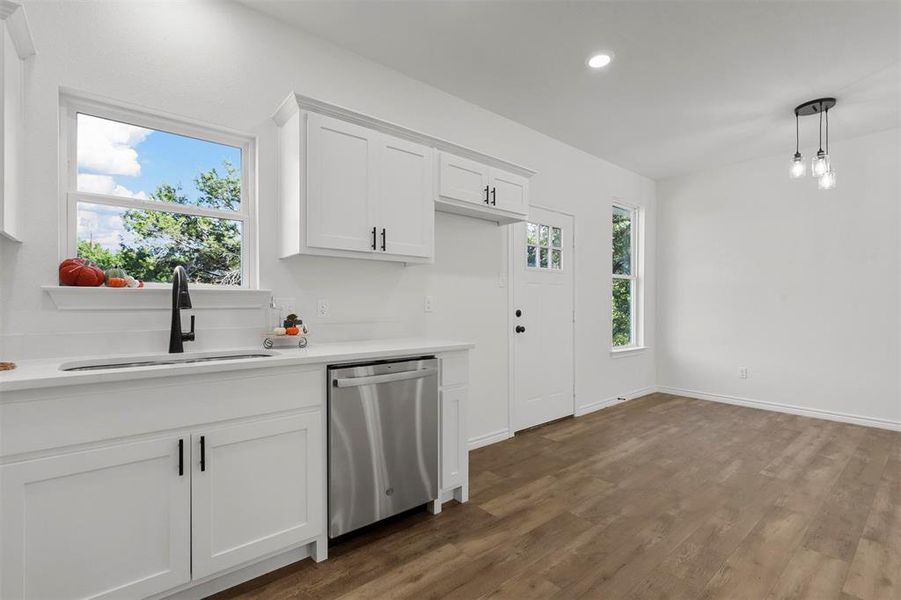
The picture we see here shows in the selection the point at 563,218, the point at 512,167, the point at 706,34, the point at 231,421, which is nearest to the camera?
the point at 231,421

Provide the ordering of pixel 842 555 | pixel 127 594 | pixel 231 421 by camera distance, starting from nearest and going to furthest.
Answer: pixel 127 594
pixel 231 421
pixel 842 555

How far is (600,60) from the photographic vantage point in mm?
2854

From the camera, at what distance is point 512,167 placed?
11.0 ft

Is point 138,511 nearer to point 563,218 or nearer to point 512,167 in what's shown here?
point 512,167

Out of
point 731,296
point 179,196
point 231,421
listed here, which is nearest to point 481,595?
point 231,421

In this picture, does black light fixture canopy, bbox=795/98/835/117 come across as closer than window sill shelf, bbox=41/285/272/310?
No

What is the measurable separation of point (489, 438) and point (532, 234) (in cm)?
187

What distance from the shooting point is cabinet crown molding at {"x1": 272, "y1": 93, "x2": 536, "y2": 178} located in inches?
88.7

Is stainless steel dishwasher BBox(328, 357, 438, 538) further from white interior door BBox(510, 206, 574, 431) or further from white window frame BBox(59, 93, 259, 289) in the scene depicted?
white interior door BBox(510, 206, 574, 431)

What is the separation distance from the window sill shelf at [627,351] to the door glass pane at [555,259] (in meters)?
1.35

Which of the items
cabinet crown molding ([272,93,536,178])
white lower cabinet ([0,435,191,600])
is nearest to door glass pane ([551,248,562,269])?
cabinet crown molding ([272,93,536,178])

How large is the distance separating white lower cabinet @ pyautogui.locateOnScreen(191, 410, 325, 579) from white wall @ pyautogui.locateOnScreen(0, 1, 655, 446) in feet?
2.24

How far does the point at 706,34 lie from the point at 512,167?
1.41m

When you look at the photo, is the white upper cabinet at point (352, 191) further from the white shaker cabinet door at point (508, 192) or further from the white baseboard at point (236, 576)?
the white baseboard at point (236, 576)
